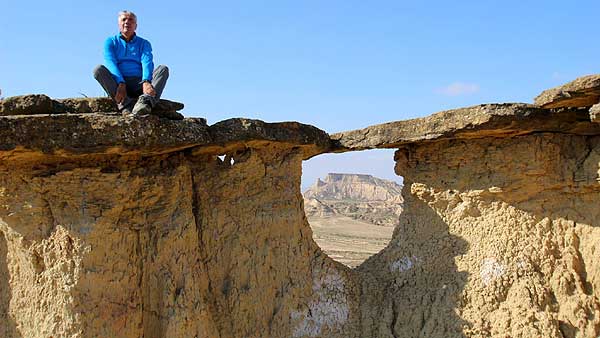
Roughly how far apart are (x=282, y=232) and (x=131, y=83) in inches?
88.9

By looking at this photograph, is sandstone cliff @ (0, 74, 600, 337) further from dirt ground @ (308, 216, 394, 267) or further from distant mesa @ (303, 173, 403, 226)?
distant mesa @ (303, 173, 403, 226)

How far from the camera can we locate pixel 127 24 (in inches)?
219

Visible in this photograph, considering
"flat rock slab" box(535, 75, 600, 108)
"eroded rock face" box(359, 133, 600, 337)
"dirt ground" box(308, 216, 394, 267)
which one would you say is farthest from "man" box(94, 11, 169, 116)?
"dirt ground" box(308, 216, 394, 267)

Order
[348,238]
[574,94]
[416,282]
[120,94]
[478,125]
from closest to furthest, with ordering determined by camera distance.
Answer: [574,94] → [120,94] → [478,125] → [416,282] → [348,238]

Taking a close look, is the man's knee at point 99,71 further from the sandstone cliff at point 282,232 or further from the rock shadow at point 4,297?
the rock shadow at point 4,297

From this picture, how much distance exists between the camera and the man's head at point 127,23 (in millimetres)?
5547

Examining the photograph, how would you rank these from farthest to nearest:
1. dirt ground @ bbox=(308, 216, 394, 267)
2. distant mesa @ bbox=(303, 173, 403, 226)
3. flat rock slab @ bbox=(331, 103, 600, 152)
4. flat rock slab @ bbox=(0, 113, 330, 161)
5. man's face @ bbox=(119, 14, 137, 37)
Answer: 1. distant mesa @ bbox=(303, 173, 403, 226)
2. dirt ground @ bbox=(308, 216, 394, 267)
3. flat rock slab @ bbox=(331, 103, 600, 152)
4. man's face @ bbox=(119, 14, 137, 37)
5. flat rock slab @ bbox=(0, 113, 330, 161)

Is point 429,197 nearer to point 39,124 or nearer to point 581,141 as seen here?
point 581,141

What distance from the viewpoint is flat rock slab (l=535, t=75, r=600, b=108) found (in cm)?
498

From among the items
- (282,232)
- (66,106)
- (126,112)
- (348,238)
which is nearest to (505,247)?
(282,232)

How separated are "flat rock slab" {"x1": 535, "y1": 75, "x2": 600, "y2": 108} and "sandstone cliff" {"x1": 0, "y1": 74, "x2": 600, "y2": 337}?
0.03 meters

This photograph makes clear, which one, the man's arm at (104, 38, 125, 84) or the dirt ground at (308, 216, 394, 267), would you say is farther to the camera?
the dirt ground at (308, 216, 394, 267)

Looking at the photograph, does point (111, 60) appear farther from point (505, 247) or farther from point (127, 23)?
point (505, 247)

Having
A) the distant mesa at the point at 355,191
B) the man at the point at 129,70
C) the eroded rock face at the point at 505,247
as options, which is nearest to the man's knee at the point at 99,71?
the man at the point at 129,70
